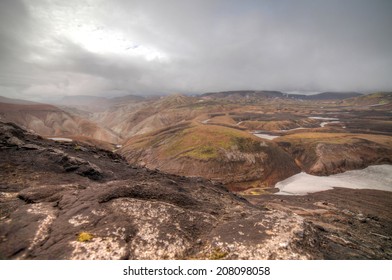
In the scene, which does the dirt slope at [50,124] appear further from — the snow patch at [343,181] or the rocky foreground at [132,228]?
the rocky foreground at [132,228]

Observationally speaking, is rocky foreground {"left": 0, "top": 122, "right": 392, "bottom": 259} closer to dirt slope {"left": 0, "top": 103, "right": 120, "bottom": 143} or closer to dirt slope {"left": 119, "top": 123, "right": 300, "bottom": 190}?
dirt slope {"left": 119, "top": 123, "right": 300, "bottom": 190}

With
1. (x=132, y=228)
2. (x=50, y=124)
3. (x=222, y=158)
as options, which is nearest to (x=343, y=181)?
(x=222, y=158)

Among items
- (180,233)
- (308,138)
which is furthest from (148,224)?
(308,138)

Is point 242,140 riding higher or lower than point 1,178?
lower

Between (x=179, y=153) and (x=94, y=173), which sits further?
(x=179, y=153)

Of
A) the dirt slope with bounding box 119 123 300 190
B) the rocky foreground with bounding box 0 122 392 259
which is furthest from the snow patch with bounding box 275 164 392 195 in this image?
the rocky foreground with bounding box 0 122 392 259

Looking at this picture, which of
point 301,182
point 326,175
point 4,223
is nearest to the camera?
point 4,223

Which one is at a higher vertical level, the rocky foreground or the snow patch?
the rocky foreground

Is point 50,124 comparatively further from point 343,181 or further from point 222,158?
point 343,181

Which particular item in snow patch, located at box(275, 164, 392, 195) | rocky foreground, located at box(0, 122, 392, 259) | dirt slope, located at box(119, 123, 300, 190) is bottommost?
snow patch, located at box(275, 164, 392, 195)

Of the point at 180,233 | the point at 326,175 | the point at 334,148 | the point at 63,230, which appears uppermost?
the point at 63,230

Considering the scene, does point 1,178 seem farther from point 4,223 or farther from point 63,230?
point 63,230
